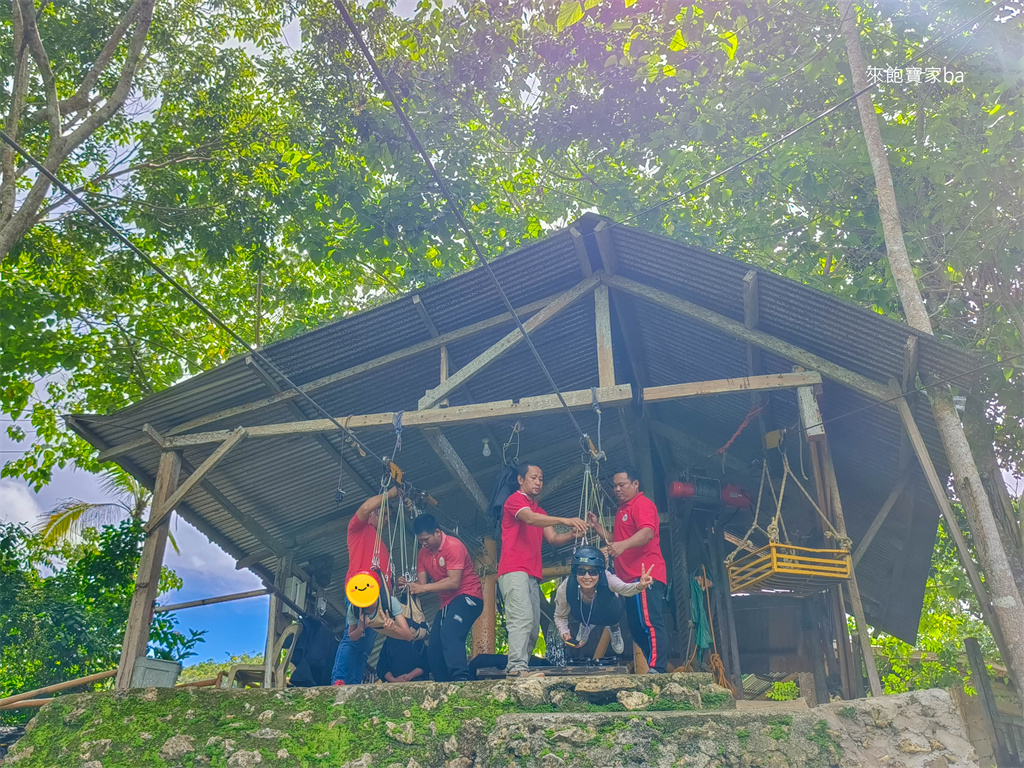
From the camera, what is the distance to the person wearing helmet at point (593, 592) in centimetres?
546

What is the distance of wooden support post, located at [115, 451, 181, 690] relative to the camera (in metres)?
6.35

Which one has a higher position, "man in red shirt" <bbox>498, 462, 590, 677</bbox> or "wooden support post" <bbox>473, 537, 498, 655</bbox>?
"wooden support post" <bbox>473, 537, 498, 655</bbox>

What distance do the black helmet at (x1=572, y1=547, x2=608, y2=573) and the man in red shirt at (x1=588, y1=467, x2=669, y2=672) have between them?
0.70 feet

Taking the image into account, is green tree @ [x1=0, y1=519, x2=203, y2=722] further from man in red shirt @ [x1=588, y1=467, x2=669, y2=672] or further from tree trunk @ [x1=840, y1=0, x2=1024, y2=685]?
tree trunk @ [x1=840, y1=0, x2=1024, y2=685]

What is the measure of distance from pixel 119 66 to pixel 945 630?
72.3 ft

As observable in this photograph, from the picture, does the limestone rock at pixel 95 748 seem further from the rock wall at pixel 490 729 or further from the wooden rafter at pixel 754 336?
the wooden rafter at pixel 754 336

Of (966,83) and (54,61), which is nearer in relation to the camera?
(966,83)

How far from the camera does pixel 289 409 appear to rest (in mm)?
7504

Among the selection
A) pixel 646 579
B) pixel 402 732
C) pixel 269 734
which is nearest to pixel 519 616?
pixel 646 579

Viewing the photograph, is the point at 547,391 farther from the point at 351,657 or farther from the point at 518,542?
the point at 351,657

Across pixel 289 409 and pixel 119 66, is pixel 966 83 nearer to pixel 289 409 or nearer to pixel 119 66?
pixel 289 409

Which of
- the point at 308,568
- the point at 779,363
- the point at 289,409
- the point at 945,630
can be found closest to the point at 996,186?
the point at 779,363

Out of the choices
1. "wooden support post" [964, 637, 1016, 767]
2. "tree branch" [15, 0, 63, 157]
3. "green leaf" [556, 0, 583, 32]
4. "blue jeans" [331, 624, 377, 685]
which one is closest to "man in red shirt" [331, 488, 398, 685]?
"blue jeans" [331, 624, 377, 685]

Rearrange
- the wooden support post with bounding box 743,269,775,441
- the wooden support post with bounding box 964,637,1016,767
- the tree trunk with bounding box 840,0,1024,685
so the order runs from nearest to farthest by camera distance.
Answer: the tree trunk with bounding box 840,0,1024,685 < the wooden support post with bounding box 743,269,775,441 < the wooden support post with bounding box 964,637,1016,767
